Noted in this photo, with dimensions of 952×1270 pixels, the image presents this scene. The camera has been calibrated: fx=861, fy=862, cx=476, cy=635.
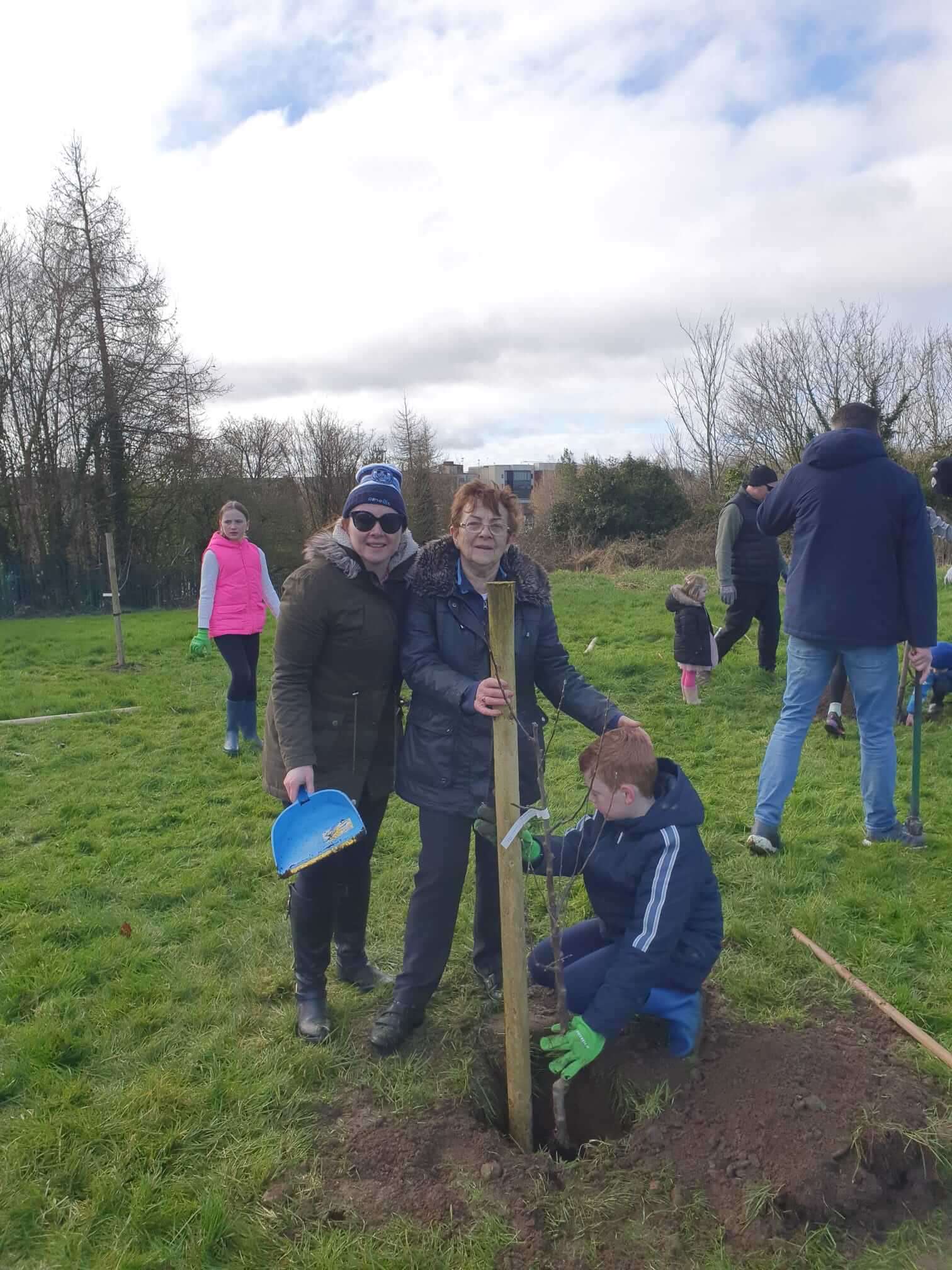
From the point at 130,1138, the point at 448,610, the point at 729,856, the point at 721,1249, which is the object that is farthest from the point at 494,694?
the point at 729,856

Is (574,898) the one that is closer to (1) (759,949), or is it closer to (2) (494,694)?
(1) (759,949)

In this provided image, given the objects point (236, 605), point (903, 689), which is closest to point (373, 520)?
point (236, 605)

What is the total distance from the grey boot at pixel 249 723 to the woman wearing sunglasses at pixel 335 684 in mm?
3928

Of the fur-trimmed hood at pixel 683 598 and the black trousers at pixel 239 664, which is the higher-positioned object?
the fur-trimmed hood at pixel 683 598

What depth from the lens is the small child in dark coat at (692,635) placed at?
787 centimetres

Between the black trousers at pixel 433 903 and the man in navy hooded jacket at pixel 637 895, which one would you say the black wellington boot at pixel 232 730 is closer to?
Answer: the black trousers at pixel 433 903

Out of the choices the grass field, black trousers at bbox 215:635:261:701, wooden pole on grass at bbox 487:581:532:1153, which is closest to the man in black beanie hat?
the grass field

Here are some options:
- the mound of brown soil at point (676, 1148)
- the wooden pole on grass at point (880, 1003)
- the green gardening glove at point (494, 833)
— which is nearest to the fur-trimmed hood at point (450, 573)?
the green gardening glove at point (494, 833)

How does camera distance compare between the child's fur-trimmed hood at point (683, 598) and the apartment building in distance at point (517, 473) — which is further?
the apartment building in distance at point (517, 473)

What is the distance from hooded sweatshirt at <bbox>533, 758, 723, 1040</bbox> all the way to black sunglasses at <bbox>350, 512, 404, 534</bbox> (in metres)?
1.27

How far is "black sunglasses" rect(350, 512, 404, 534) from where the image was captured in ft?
10.1

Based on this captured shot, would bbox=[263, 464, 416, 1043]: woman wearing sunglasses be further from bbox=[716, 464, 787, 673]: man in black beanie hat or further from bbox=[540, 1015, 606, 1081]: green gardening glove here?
bbox=[716, 464, 787, 673]: man in black beanie hat

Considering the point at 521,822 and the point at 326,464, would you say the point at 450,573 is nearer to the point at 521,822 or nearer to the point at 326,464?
the point at 521,822

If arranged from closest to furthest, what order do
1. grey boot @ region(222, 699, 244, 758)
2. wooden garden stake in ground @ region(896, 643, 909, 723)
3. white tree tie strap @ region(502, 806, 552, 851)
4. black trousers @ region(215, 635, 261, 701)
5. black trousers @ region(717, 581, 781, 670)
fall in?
white tree tie strap @ region(502, 806, 552, 851) < wooden garden stake in ground @ region(896, 643, 909, 723) < black trousers @ region(215, 635, 261, 701) < grey boot @ region(222, 699, 244, 758) < black trousers @ region(717, 581, 781, 670)
